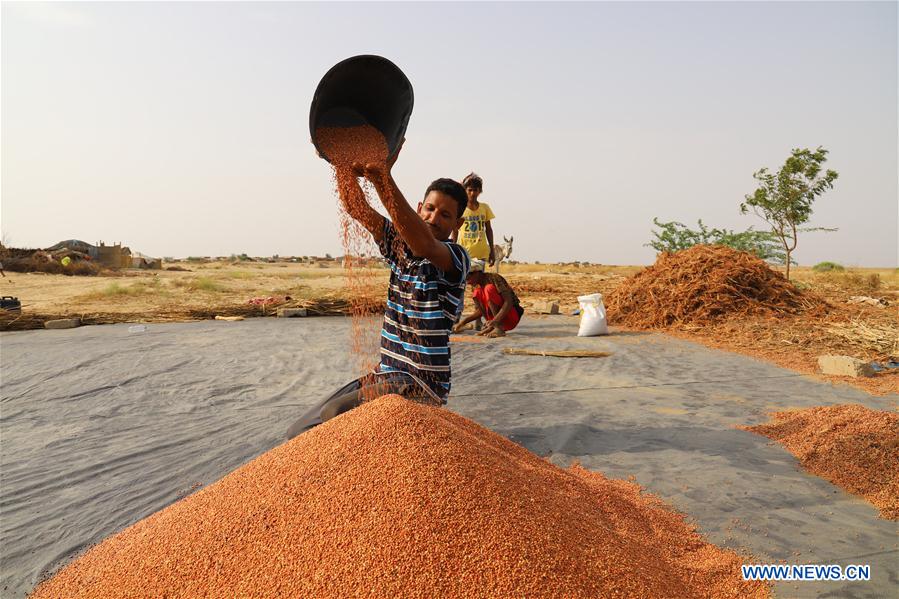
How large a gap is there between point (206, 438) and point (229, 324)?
3766 millimetres

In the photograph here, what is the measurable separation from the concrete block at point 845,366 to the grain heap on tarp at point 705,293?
2217 millimetres

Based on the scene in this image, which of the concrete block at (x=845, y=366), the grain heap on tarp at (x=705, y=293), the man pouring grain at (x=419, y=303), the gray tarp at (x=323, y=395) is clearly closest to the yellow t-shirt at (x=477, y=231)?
the gray tarp at (x=323, y=395)

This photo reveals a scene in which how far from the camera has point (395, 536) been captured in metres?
1.28

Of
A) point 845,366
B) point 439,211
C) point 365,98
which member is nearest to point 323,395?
point 439,211

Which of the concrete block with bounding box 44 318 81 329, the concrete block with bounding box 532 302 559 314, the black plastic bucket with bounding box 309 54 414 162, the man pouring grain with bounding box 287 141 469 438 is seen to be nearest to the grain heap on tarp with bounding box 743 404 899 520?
the man pouring grain with bounding box 287 141 469 438

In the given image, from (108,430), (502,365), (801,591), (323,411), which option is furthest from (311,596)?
(502,365)

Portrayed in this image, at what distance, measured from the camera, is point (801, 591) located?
58.3 inches

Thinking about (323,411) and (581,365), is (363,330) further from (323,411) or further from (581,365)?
(581,365)

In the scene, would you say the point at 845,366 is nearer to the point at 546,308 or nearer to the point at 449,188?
the point at 449,188

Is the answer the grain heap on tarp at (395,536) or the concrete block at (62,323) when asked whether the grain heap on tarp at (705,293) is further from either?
the concrete block at (62,323)

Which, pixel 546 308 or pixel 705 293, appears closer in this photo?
pixel 705 293

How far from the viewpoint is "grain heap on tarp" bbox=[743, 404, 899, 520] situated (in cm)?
207

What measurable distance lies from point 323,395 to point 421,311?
5.62 feet

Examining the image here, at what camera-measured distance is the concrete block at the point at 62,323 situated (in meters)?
5.87
